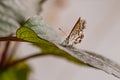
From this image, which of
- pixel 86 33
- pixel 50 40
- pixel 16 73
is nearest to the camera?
pixel 50 40

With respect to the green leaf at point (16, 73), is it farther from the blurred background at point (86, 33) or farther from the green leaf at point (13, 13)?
the blurred background at point (86, 33)

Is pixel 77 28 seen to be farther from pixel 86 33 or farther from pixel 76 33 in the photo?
pixel 86 33

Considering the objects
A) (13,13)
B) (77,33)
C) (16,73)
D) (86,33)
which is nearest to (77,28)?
(77,33)

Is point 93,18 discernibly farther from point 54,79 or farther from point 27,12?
point 27,12

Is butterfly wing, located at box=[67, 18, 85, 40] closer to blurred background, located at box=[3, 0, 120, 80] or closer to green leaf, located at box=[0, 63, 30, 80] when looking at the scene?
green leaf, located at box=[0, 63, 30, 80]

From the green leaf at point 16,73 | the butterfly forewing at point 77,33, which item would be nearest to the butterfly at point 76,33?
the butterfly forewing at point 77,33

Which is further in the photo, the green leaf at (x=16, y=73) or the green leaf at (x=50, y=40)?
the green leaf at (x=16, y=73)

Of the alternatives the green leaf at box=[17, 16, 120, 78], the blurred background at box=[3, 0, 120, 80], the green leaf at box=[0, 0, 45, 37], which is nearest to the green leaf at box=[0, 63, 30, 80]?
the green leaf at box=[0, 0, 45, 37]
